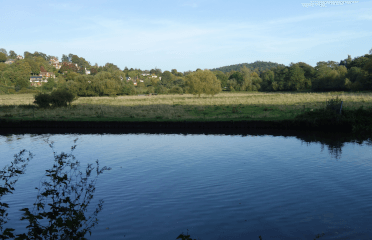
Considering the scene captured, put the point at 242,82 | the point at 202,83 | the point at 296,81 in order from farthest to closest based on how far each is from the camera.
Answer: the point at 242,82, the point at 296,81, the point at 202,83

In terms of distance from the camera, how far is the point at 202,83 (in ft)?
234

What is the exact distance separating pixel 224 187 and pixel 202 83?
6073 cm

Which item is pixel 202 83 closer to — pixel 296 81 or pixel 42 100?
pixel 42 100

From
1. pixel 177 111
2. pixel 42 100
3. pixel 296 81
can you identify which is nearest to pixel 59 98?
pixel 42 100

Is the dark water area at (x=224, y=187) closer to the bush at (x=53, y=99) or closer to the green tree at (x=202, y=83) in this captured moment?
the bush at (x=53, y=99)

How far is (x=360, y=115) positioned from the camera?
2647cm

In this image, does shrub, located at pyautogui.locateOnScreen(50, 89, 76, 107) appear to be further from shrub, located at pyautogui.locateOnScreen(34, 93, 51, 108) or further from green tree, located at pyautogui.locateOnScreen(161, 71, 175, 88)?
green tree, located at pyautogui.locateOnScreen(161, 71, 175, 88)

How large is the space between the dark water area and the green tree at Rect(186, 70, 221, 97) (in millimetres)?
50079

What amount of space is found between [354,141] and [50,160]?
64.9 ft

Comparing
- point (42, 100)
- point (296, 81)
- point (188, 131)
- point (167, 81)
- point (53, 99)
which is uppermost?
point (167, 81)

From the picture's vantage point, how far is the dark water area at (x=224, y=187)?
8242mm

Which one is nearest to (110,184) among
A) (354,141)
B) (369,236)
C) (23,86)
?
(369,236)

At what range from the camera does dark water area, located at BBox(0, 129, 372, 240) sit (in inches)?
324

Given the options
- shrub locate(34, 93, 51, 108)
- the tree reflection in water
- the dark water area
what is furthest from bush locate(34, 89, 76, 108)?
the tree reflection in water
